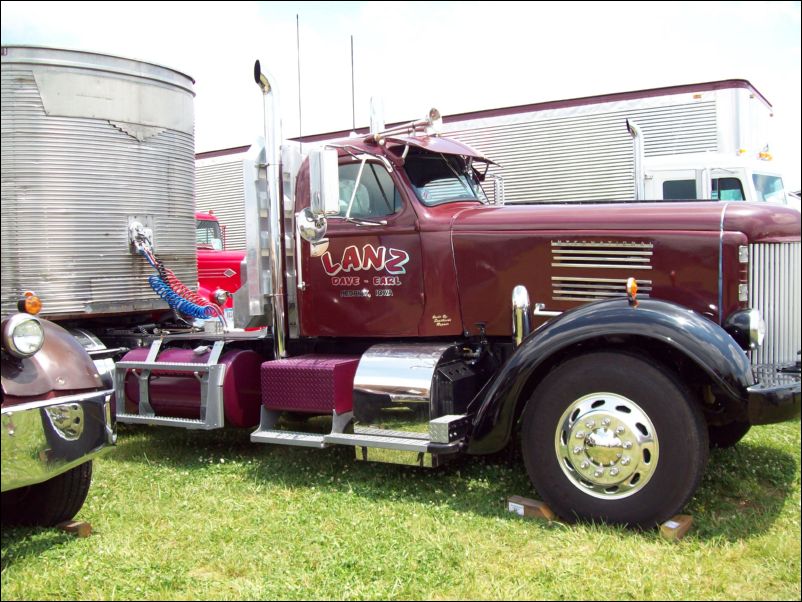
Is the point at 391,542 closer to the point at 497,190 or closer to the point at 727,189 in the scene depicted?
the point at 497,190

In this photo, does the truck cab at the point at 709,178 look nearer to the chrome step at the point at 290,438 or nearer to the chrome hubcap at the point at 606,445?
the chrome hubcap at the point at 606,445

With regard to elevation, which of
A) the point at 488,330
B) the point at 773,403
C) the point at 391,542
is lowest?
the point at 391,542

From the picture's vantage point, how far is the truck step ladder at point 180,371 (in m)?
5.80

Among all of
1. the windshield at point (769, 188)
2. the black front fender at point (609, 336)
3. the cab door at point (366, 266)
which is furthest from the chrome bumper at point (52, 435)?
the windshield at point (769, 188)

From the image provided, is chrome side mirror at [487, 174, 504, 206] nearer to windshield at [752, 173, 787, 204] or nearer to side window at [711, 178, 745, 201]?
side window at [711, 178, 745, 201]

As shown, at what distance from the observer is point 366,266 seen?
5.50m

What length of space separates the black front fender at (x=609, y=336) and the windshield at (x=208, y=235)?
6569 millimetres

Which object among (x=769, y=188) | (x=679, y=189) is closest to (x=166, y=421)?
(x=679, y=189)

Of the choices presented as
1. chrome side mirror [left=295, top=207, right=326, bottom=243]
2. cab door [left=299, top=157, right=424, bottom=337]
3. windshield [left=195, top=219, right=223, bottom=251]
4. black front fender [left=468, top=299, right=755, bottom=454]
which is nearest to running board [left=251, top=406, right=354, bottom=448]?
cab door [left=299, top=157, right=424, bottom=337]

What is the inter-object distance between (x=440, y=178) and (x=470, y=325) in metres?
1.14

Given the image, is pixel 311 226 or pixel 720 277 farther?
pixel 311 226

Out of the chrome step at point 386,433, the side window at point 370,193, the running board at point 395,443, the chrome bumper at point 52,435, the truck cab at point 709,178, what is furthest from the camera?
the truck cab at point 709,178

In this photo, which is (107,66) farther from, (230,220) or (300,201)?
(230,220)

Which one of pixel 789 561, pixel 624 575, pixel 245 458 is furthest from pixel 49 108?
A: pixel 789 561
